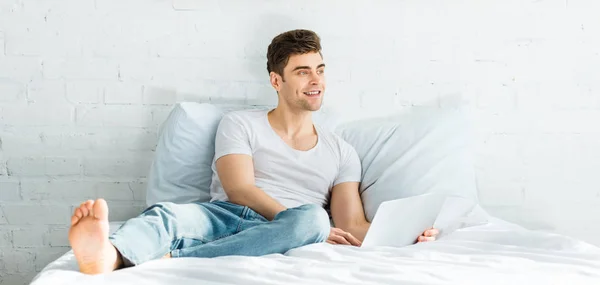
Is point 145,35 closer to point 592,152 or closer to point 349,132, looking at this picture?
point 349,132

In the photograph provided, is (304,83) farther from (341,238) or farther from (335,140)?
(341,238)

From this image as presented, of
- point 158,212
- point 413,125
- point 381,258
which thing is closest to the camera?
point 381,258

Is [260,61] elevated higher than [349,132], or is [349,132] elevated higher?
[260,61]

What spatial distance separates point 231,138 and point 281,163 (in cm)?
17

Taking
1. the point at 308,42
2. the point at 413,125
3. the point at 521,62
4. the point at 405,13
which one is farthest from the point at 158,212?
the point at 521,62

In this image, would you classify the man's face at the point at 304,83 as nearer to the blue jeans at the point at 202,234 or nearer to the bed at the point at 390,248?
the bed at the point at 390,248

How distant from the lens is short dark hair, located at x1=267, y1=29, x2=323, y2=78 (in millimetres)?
2451

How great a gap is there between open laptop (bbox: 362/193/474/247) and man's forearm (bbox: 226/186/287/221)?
0.34 m

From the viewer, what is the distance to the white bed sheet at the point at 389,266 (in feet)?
4.82

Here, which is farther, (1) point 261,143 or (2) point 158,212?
(1) point 261,143

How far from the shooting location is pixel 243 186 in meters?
2.22

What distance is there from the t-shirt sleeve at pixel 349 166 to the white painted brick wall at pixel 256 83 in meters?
0.29

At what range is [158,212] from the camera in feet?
6.09

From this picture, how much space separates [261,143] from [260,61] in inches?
16.8
